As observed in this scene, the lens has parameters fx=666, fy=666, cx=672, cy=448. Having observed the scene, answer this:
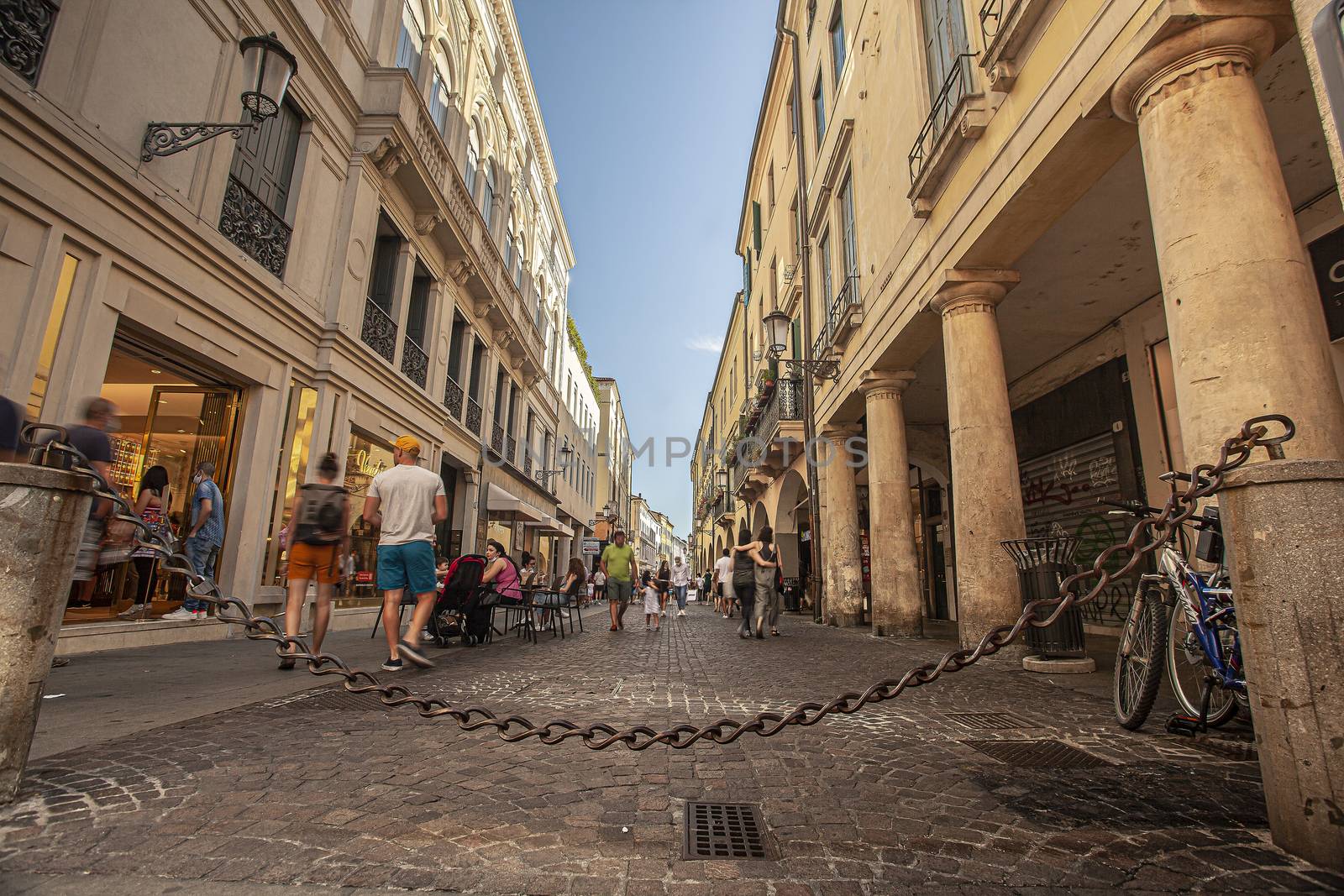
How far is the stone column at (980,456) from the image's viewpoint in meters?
6.45

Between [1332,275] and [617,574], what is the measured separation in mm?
9512

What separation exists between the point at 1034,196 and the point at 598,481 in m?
40.7

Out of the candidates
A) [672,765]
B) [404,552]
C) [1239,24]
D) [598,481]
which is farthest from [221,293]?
[598,481]

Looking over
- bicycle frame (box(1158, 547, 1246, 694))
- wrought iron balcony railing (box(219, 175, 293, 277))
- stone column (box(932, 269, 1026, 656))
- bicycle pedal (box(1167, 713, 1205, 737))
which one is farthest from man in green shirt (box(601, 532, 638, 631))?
bicycle frame (box(1158, 547, 1246, 694))

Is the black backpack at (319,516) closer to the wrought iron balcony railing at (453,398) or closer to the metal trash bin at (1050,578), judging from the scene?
the metal trash bin at (1050,578)

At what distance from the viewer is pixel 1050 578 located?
5762mm

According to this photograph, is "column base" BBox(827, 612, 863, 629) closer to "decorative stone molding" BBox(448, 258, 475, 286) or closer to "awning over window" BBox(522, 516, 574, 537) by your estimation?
"awning over window" BBox(522, 516, 574, 537)

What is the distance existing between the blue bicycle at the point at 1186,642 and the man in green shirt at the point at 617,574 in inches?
328

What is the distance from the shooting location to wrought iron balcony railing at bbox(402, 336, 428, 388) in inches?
505

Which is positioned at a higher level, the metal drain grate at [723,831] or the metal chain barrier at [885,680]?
the metal chain barrier at [885,680]

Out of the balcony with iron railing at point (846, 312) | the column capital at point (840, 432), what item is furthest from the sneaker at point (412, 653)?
the column capital at point (840, 432)

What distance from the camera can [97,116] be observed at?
598 centimetres

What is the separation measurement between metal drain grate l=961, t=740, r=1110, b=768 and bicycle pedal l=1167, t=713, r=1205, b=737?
63cm

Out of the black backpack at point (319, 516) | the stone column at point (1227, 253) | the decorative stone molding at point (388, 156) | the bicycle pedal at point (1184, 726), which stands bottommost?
the bicycle pedal at point (1184, 726)
